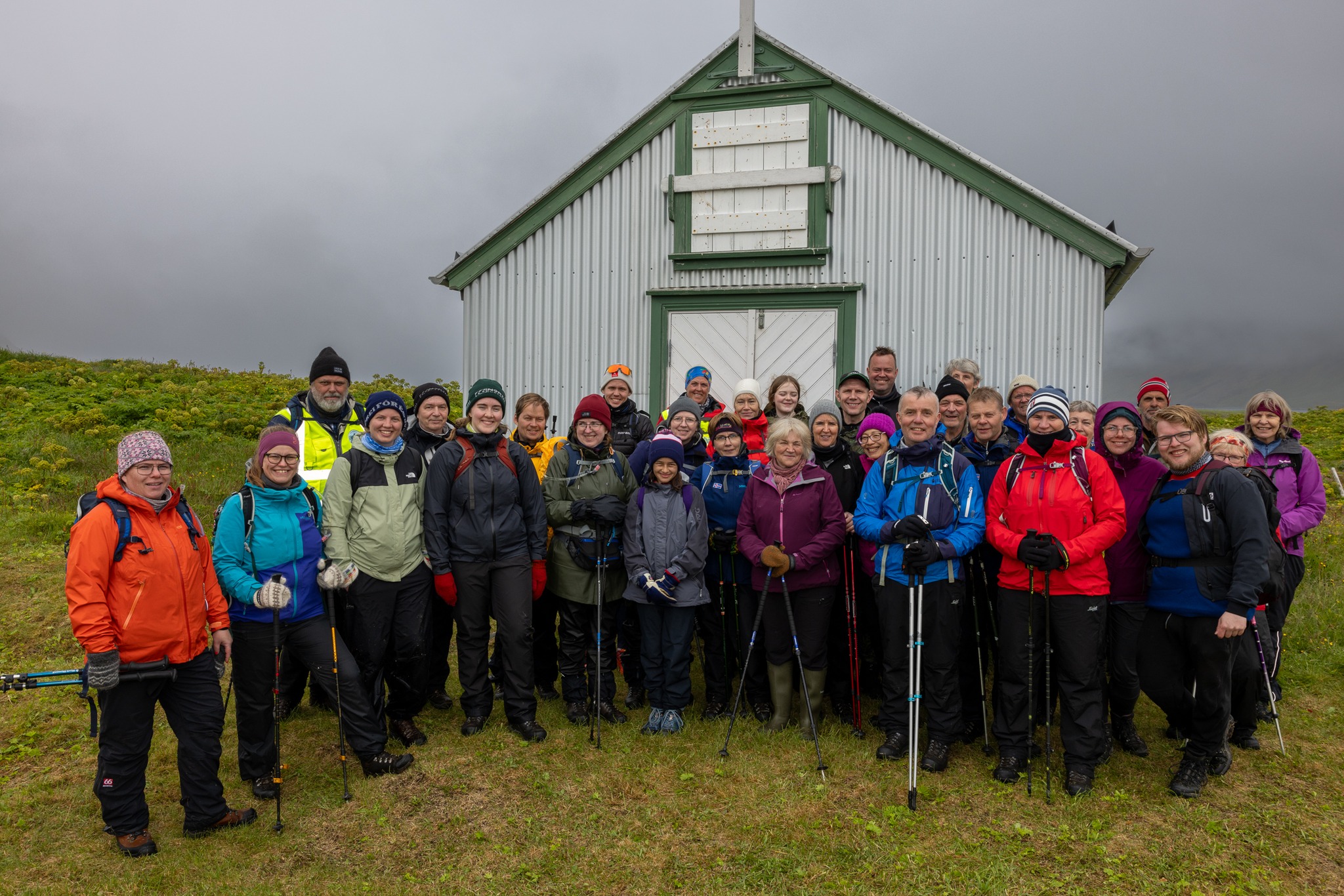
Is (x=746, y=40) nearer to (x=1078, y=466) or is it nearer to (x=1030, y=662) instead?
(x=1078, y=466)

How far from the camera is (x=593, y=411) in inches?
234

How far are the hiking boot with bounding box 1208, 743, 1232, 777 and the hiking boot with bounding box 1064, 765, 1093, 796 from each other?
88cm

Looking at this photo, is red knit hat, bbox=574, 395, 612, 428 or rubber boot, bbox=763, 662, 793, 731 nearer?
rubber boot, bbox=763, 662, 793, 731

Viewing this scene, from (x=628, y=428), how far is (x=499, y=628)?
2336 mm

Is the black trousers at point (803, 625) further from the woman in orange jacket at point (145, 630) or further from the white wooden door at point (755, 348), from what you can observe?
the white wooden door at point (755, 348)

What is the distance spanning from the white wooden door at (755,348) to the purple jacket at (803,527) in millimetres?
3940

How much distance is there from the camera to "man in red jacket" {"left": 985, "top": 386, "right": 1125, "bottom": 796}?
4.75 m

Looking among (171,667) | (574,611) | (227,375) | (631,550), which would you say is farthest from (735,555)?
(227,375)

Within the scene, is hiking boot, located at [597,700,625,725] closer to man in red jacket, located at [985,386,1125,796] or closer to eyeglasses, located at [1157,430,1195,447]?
man in red jacket, located at [985,386,1125,796]

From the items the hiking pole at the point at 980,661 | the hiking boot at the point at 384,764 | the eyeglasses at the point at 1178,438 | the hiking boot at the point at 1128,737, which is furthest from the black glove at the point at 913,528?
the hiking boot at the point at 384,764

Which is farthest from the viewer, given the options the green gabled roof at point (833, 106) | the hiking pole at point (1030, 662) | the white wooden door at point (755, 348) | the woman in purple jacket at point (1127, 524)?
the white wooden door at point (755, 348)

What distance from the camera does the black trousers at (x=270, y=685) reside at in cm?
478

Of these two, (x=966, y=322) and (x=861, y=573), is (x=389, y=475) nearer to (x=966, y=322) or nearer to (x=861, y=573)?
(x=861, y=573)

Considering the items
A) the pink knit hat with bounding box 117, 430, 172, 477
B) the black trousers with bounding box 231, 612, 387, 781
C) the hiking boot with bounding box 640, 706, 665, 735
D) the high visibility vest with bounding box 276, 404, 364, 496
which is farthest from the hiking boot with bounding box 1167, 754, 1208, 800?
the pink knit hat with bounding box 117, 430, 172, 477
